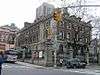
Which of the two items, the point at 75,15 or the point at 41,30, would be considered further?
the point at 41,30

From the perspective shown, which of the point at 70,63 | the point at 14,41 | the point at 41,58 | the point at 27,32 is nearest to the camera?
the point at 70,63

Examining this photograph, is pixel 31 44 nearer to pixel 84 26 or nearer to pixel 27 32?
pixel 27 32

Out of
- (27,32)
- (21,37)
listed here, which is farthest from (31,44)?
(21,37)

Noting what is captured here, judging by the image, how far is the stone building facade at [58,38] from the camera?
187 feet

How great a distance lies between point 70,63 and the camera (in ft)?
163

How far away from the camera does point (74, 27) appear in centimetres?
6212

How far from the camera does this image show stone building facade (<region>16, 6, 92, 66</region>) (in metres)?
57.0

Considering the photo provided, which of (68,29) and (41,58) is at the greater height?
(68,29)

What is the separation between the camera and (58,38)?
66.5m

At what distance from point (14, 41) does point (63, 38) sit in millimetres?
30597

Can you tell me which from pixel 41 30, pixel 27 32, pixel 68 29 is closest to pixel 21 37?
pixel 27 32

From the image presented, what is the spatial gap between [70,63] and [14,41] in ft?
156

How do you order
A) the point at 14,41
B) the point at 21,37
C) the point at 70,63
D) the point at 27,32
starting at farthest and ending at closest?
the point at 14,41, the point at 21,37, the point at 27,32, the point at 70,63

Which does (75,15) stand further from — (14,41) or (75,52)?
(14,41)
